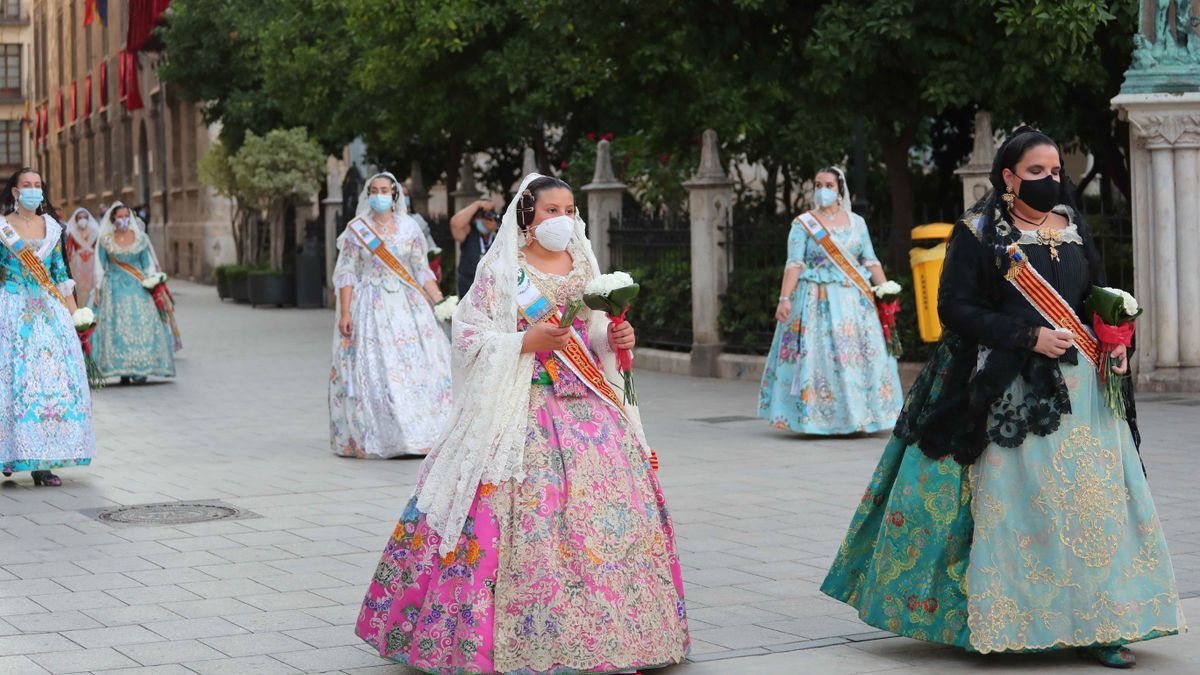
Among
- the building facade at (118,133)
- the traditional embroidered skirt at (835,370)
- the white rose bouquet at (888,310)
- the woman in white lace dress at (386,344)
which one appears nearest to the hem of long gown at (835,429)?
the traditional embroidered skirt at (835,370)

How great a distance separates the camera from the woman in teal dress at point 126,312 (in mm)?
18094

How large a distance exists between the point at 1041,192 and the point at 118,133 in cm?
5865

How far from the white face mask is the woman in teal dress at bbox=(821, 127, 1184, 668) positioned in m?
1.21

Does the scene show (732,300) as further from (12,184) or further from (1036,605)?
(1036,605)

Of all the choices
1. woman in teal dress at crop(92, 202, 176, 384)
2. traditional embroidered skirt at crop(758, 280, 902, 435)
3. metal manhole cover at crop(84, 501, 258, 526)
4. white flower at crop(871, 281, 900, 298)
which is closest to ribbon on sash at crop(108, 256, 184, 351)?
woman in teal dress at crop(92, 202, 176, 384)

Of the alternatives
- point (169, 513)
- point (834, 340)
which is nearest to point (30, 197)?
point (169, 513)

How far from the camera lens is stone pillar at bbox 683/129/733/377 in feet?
57.6

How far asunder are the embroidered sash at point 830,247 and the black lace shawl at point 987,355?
6.26 meters

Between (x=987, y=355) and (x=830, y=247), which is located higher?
(x=830, y=247)

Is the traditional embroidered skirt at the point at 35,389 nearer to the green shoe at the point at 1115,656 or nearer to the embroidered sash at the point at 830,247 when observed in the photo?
the embroidered sash at the point at 830,247

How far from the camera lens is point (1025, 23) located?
1401 cm

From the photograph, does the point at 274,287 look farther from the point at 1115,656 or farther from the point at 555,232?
the point at 1115,656

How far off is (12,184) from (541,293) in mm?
5533

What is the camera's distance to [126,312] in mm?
18219
